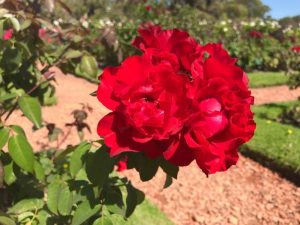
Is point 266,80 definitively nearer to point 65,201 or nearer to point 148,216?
point 148,216

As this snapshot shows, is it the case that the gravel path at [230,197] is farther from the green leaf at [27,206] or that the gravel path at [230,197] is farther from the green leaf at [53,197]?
the green leaf at [53,197]

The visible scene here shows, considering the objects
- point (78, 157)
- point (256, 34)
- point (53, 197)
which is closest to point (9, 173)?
point (53, 197)

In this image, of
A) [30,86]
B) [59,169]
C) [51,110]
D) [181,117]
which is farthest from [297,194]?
[51,110]

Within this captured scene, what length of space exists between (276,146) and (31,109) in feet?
11.4

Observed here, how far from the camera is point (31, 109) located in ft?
5.21

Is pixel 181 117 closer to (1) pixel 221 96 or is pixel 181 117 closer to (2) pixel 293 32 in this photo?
(1) pixel 221 96

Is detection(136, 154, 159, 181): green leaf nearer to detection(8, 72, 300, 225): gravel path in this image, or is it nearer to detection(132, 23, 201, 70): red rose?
detection(132, 23, 201, 70): red rose

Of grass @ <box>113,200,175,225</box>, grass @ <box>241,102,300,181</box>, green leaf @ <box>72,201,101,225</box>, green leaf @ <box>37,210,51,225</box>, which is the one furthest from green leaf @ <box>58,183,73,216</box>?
grass @ <box>241,102,300,181</box>

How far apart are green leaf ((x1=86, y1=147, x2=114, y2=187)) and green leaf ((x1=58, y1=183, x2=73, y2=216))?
29 cm

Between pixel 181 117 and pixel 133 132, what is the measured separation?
0.38 ft

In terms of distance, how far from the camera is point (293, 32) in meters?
14.7

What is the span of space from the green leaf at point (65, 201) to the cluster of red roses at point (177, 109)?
57 cm

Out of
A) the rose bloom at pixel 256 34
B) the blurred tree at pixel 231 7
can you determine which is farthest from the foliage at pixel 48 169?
the blurred tree at pixel 231 7

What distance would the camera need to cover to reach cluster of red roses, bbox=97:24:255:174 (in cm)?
99
